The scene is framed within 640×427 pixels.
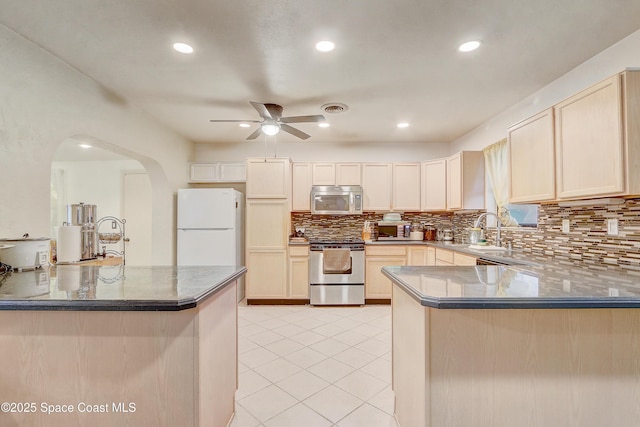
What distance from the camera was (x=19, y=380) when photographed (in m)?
1.25

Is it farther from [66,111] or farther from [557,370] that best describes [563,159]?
[66,111]

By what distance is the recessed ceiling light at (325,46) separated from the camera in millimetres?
2037

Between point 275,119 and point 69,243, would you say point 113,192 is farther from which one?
point 275,119

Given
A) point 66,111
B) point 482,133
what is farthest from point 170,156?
point 482,133

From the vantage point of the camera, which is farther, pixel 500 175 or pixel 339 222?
pixel 339 222

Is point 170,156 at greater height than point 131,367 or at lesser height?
greater

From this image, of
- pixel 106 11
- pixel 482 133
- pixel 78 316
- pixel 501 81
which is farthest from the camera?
pixel 482 133

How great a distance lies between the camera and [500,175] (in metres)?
3.48

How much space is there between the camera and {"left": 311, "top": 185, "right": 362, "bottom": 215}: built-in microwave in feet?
14.3

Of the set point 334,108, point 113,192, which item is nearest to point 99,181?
point 113,192

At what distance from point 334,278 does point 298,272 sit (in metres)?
0.53

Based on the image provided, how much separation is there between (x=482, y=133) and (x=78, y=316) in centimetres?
434

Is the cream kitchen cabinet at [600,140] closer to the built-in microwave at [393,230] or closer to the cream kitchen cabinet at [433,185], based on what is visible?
the cream kitchen cabinet at [433,185]

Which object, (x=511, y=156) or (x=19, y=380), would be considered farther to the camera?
(x=511, y=156)
